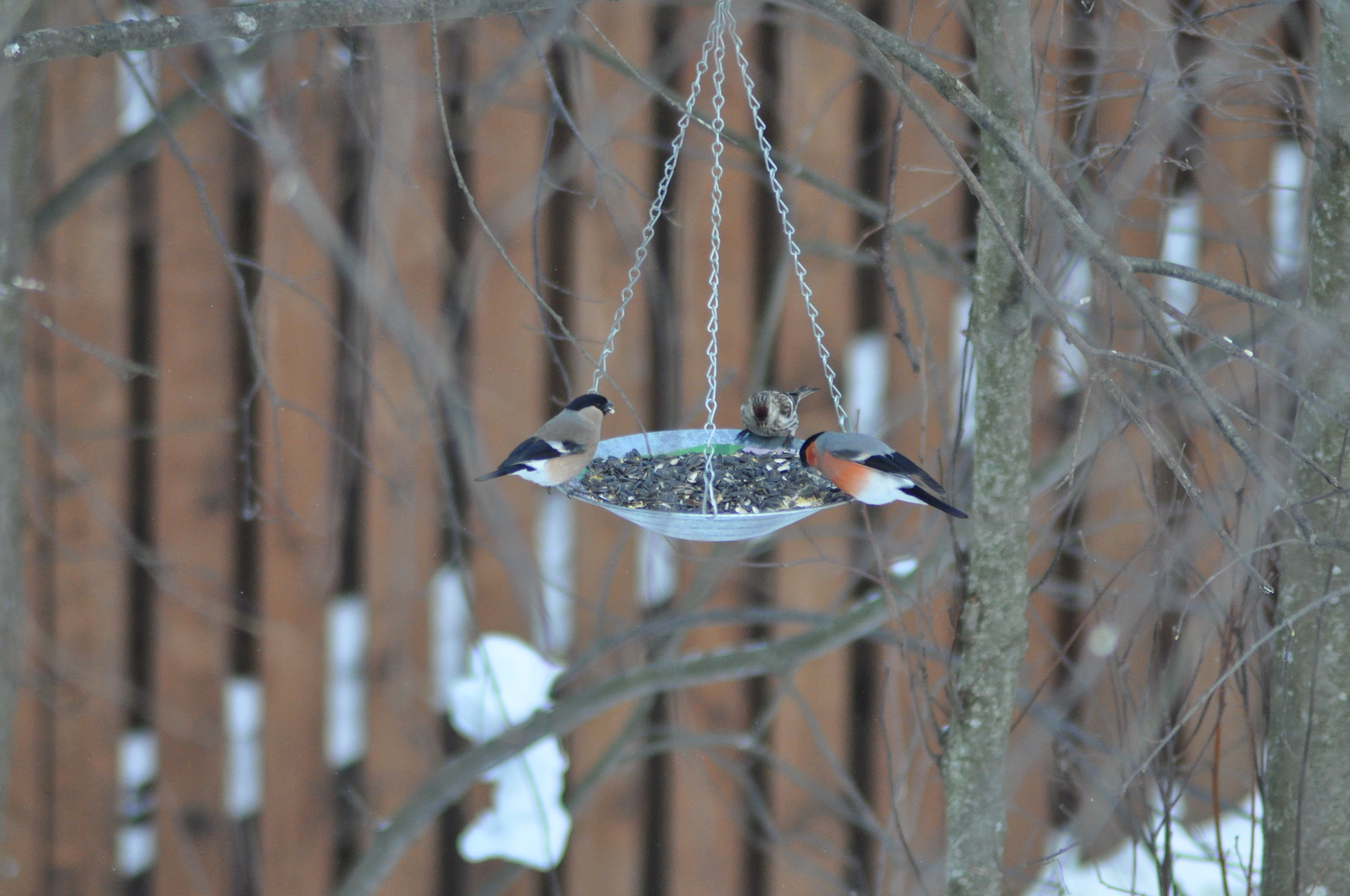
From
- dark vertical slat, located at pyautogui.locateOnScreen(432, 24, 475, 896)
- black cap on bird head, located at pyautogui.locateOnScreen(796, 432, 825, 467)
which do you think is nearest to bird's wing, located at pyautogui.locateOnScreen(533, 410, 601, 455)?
black cap on bird head, located at pyautogui.locateOnScreen(796, 432, 825, 467)

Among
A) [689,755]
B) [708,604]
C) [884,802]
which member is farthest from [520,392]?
[884,802]

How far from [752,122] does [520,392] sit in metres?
0.81

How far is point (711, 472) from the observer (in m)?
2.07

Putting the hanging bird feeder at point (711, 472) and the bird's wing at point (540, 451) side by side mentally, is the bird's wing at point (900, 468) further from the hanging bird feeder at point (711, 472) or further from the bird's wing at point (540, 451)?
the bird's wing at point (540, 451)

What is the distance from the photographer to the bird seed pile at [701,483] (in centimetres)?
213

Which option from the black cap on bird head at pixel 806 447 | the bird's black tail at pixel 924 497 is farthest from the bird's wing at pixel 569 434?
the bird's black tail at pixel 924 497

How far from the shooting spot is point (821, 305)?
114 inches

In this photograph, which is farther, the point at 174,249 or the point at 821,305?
the point at 821,305

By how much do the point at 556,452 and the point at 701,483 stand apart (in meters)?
0.38

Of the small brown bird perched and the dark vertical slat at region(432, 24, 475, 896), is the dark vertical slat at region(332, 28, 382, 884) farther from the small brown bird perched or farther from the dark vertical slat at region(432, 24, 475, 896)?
the small brown bird perched

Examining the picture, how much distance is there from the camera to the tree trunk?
86.5 inches

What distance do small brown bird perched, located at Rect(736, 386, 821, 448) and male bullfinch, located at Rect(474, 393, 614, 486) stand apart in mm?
376

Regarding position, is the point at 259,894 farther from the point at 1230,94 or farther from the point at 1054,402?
the point at 1230,94

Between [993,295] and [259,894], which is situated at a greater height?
[993,295]
